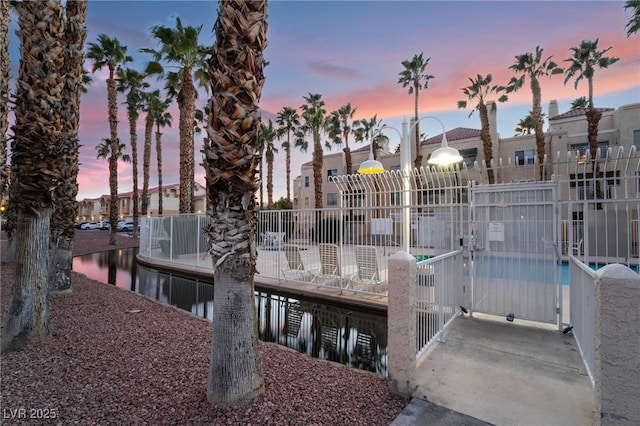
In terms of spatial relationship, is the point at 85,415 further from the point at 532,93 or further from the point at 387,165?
the point at 387,165

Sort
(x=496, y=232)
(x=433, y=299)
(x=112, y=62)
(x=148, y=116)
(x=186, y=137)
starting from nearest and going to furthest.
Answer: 1. (x=433, y=299)
2. (x=496, y=232)
3. (x=186, y=137)
4. (x=112, y=62)
5. (x=148, y=116)

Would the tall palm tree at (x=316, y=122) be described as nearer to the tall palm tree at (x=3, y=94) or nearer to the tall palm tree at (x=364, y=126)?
the tall palm tree at (x=364, y=126)

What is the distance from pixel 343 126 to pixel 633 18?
70.3 feet

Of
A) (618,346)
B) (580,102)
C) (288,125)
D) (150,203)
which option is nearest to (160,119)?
(288,125)

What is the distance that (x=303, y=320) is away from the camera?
269 inches

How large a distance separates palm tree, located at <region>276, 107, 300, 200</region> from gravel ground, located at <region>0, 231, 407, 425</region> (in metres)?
29.6

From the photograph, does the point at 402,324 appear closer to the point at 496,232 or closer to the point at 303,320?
the point at 496,232

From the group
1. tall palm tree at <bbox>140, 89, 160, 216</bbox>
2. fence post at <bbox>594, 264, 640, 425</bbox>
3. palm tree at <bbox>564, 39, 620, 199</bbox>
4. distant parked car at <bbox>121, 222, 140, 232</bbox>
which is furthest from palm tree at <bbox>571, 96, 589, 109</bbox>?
distant parked car at <bbox>121, 222, 140, 232</bbox>

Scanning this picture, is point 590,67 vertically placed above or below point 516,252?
above

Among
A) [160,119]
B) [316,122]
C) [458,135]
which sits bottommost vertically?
[458,135]

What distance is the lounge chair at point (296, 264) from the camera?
9052 millimetres

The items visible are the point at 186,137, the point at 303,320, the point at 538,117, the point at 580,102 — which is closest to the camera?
the point at 303,320

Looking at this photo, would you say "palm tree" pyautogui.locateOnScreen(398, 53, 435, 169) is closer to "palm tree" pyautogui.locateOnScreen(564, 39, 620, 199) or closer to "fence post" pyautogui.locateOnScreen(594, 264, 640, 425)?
"palm tree" pyautogui.locateOnScreen(564, 39, 620, 199)

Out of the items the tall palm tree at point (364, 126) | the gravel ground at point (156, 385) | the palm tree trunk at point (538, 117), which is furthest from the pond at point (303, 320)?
the tall palm tree at point (364, 126)
